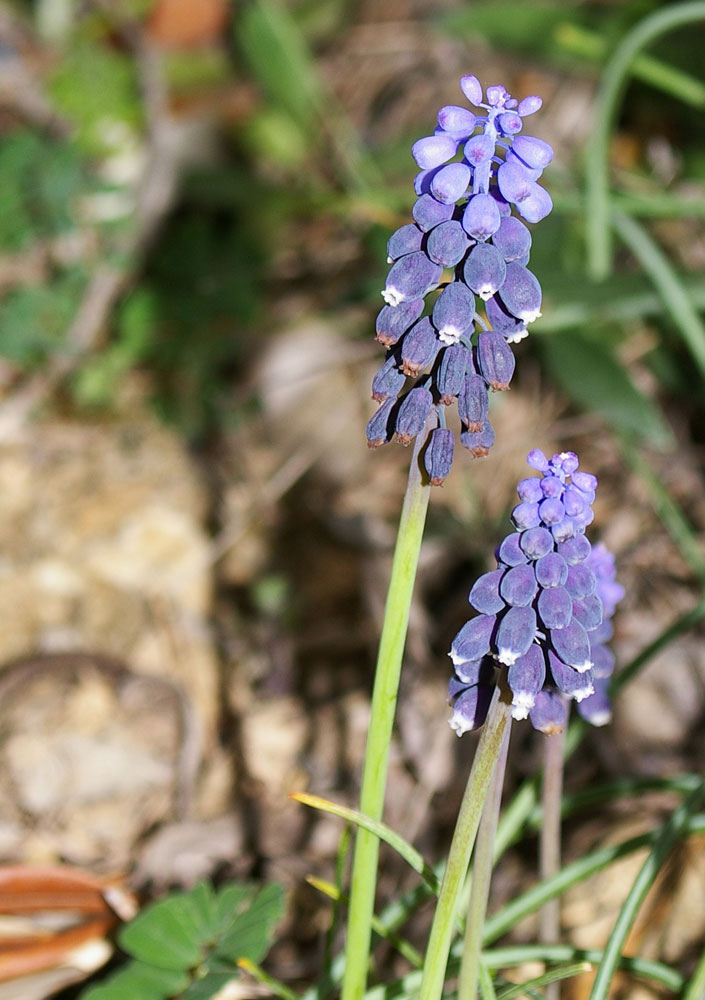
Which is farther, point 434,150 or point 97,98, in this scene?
point 97,98

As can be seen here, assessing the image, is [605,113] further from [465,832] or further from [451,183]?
[465,832]

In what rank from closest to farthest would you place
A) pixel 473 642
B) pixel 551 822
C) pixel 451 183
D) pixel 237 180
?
pixel 451 183 < pixel 473 642 < pixel 551 822 < pixel 237 180

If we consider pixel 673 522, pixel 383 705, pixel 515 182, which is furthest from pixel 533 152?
pixel 673 522

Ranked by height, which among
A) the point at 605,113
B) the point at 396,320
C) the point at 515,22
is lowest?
the point at 396,320

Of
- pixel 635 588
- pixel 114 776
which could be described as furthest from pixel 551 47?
pixel 114 776

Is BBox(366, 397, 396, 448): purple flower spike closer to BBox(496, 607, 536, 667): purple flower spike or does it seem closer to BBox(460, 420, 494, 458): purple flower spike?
BBox(460, 420, 494, 458): purple flower spike

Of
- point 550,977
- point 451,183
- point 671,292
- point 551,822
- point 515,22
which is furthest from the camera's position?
point 515,22

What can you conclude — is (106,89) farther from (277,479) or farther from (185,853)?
(185,853)
